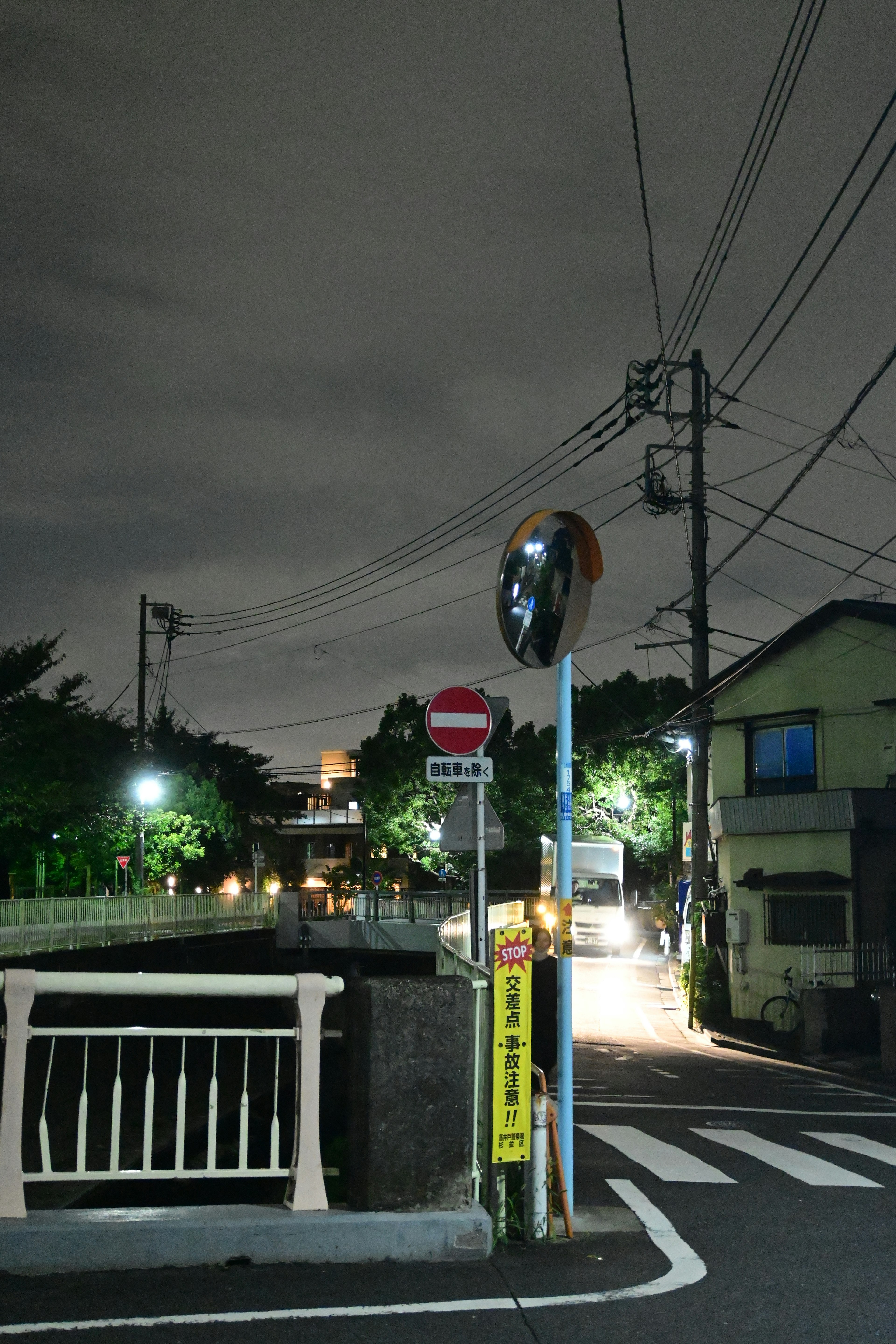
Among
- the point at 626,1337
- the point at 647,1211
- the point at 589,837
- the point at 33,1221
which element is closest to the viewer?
the point at 626,1337

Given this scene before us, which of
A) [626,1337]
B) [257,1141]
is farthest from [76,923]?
[626,1337]

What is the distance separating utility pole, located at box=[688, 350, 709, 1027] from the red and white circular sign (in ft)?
60.4

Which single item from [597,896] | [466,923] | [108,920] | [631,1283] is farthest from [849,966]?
[631,1283]

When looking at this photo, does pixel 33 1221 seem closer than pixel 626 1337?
No

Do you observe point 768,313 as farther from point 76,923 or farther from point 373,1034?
point 76,923

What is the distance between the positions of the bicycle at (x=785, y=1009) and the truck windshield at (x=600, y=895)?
572 inches

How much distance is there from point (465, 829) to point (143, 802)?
30363 mm

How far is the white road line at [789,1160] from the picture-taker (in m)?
7.70

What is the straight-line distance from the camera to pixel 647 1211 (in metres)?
6.59

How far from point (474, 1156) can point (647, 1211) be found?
5.08 feet

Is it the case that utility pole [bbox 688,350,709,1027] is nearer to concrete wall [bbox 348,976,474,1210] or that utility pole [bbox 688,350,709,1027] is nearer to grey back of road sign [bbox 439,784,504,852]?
grey back of road sign [bbox 439,784,504,852]

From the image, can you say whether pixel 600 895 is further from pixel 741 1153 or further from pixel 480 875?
pixel 480 875

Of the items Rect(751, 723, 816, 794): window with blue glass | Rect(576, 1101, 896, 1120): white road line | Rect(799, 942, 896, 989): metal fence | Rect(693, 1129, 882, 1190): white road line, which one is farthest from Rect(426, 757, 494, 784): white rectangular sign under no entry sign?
Rect(751, 723, 816, 794): window with blue glass

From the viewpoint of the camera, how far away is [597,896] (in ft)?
138
